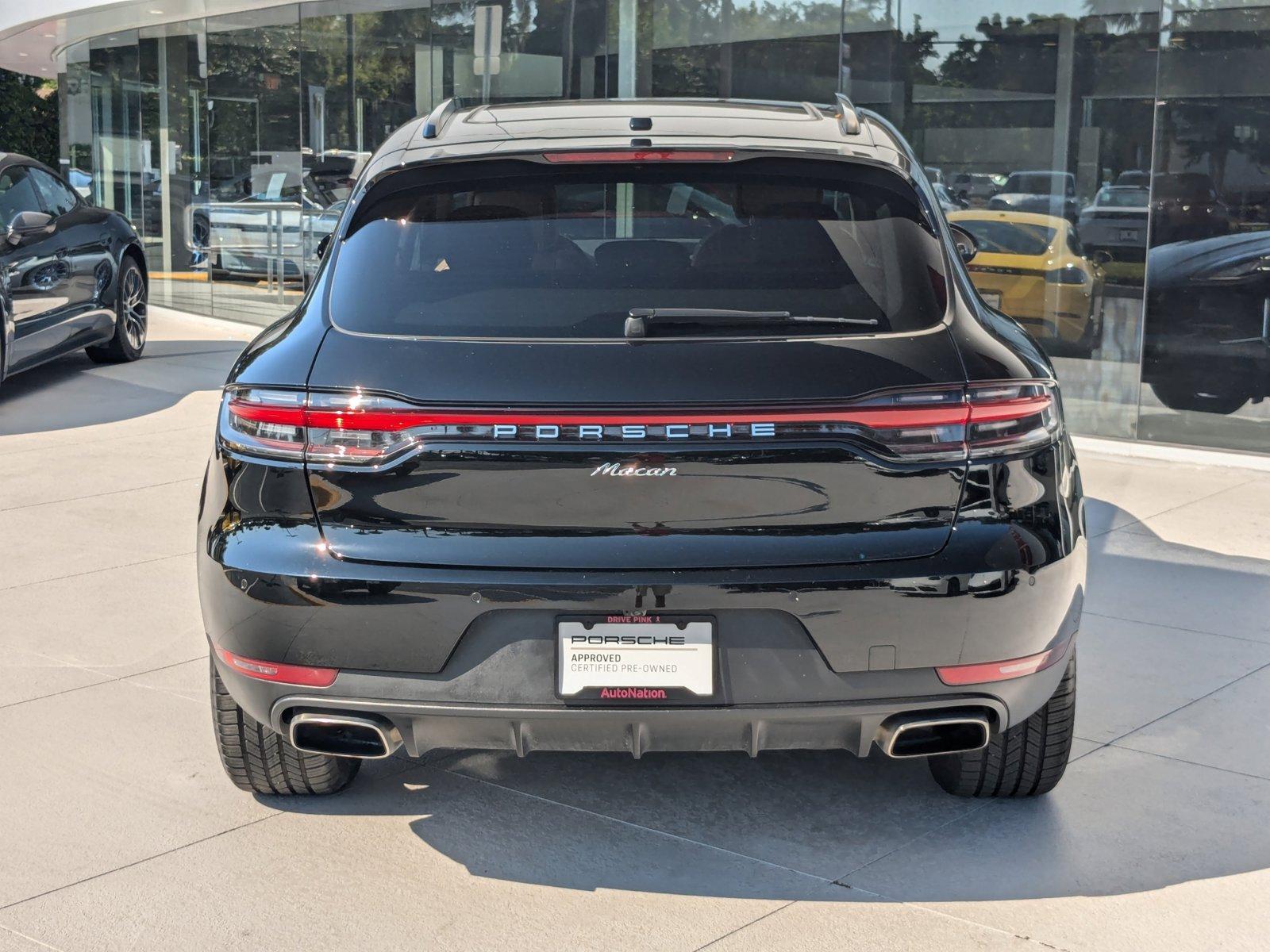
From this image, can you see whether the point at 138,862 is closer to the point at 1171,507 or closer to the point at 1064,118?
the point at 1171,507

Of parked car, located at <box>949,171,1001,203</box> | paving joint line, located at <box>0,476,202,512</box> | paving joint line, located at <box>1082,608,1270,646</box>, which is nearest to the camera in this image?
paving joint line, located at <box>1082,608,1270,646</box>

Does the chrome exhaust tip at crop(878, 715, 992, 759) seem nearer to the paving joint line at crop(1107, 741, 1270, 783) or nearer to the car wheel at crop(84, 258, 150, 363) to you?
the paving joint line at crop(1107, 741, 1270, 783)

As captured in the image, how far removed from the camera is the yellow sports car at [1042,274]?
32.1ft

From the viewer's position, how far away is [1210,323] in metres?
9.20

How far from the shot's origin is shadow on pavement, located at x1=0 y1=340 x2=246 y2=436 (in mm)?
10453

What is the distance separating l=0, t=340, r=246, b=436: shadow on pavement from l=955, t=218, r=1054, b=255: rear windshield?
5.45m

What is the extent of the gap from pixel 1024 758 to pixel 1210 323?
617 centimetres

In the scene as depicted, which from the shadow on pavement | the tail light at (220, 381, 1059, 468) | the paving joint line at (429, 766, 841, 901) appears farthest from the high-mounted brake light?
the shadow on pavement

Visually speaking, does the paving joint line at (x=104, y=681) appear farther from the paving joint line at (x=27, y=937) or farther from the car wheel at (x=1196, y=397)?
the car wheel at (x=1196, y=397)

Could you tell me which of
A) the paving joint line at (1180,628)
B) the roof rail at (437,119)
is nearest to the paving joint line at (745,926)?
the roof rail at (437,119)

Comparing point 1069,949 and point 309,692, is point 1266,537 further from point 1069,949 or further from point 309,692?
point 309,692

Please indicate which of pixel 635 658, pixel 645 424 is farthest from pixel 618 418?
pixel 635 658

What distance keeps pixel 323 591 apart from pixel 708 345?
95 centimetres

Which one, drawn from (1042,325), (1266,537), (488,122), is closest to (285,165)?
(1042,325)
